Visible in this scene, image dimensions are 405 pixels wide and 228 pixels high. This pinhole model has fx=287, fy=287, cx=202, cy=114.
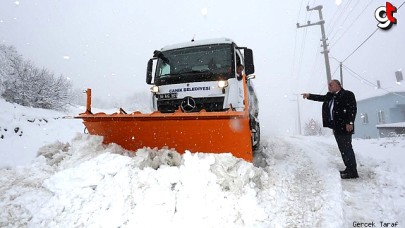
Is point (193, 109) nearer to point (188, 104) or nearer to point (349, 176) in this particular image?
point (188, 104)

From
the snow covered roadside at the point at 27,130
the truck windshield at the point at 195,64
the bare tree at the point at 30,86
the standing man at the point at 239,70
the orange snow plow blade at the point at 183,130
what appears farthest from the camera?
the bare tree at the point at 30,86

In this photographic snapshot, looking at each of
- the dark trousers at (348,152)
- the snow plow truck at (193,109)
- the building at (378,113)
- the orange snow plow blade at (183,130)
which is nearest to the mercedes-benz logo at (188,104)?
the snow plow truck at (193,109)

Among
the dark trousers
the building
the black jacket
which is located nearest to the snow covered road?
the dark trousers

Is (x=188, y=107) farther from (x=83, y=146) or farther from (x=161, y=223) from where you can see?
(x=161, y=223)

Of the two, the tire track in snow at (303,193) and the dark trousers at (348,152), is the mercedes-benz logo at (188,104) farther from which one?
the dark trousers at (348,152)

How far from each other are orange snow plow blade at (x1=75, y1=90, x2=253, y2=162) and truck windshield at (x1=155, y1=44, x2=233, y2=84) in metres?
1.52

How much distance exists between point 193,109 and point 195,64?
44.4 inches

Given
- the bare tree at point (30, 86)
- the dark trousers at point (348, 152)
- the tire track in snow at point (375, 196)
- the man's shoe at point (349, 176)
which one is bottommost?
the tire track in snow at point (375, 196)

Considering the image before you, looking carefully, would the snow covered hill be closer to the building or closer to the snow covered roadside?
the snow covered roadside


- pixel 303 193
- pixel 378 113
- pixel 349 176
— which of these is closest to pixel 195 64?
pixel 303 193

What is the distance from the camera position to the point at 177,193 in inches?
143

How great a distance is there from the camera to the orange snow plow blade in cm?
397

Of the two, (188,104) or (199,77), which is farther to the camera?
(199,77)

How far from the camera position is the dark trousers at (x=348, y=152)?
4816 mm
